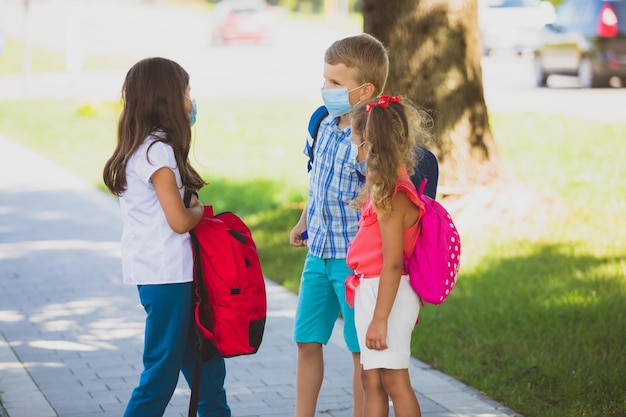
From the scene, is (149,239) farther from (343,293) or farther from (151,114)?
(343,293)

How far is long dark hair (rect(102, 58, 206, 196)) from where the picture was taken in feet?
11.9

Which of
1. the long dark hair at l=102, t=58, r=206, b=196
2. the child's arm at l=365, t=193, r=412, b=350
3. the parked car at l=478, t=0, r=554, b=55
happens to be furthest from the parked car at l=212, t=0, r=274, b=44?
the child's arm at l=365, t=193, r=412, b=350

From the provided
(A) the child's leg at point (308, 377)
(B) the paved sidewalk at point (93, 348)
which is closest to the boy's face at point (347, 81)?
(A) the child's leg at point (308, 377)

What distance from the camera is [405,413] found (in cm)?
359

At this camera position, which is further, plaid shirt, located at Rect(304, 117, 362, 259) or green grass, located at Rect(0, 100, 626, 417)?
green grass, located at Rect(0, 100, 626, 417)

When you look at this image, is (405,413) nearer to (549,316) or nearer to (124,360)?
(124,360)

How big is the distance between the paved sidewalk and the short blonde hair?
172 centimetres

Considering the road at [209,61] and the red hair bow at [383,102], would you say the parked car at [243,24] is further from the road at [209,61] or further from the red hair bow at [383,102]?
the red hair bow at [383,102]

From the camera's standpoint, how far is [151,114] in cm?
365

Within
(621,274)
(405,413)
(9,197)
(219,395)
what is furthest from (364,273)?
(9,197)

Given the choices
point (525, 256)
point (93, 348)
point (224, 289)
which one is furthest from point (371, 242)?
point (525, 256)

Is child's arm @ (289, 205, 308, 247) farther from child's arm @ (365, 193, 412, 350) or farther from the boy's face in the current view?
child's arm @ (365, 193, 412, 350)

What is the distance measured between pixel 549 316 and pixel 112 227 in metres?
4.80

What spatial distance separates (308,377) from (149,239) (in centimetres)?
92
